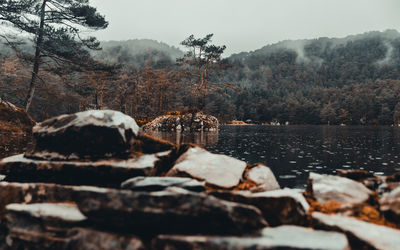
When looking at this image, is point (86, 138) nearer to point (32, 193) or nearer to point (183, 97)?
point (32, 193)

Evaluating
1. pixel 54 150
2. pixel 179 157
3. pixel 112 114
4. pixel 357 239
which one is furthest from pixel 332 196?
pixel 54 150

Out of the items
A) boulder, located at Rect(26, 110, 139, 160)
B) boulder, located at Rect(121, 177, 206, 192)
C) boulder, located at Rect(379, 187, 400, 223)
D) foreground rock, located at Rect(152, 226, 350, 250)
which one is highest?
boulder, located at Rect(26, 110, 139, 160)

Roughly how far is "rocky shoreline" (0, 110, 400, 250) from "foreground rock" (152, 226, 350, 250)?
2 cm

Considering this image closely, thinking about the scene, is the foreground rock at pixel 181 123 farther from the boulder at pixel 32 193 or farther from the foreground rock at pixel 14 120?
the boulder at pixel 32 193

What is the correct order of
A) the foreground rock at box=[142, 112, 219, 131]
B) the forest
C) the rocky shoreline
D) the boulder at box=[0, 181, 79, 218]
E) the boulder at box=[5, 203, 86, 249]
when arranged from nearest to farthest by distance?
the rocky shoreline → the boulder at box=[5, 203, 86, 249] → the boulder at box=[0, 181, 79, 218] → the foreground rock at box=[142, 112, 219, 131] → the forest

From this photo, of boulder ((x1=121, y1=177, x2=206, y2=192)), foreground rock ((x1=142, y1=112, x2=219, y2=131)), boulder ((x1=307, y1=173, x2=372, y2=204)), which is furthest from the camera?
foreground rock ((x1=142, y1=112, x2=219, y2=131))

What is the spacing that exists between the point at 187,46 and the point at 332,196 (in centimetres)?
4911

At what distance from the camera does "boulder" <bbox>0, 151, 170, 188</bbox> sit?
560cm

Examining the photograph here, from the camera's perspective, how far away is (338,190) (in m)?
5.20

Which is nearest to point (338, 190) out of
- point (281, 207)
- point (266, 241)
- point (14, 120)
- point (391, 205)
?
point (391, 205)

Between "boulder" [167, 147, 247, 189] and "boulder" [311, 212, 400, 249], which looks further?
"boulder" [167, 147, 247, 189]

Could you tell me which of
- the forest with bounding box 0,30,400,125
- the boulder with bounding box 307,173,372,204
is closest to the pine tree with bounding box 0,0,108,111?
the forest with bounding box 0,30,400,125

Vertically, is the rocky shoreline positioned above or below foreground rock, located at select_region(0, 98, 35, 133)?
below

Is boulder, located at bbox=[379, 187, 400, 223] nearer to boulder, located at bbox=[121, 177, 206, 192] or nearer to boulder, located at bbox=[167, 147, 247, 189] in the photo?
boulder, located at bbox=[167, 147, 247, 189]
